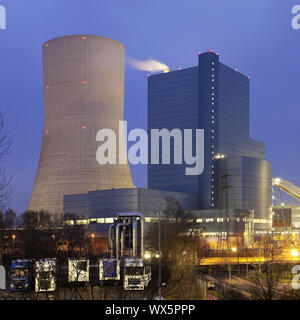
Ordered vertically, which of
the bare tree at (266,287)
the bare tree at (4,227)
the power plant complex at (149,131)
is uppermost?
the power plant complex at (149,131)

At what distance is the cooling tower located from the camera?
4828cm

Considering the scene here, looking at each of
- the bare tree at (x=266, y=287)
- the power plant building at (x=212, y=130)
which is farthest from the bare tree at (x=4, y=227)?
the power plant building at (x=212, y=130)

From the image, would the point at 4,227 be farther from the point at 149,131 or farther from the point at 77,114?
the point at 149,131

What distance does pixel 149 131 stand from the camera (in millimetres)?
84875

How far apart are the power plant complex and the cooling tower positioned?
101mm

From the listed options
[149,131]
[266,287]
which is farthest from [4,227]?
[149,131]

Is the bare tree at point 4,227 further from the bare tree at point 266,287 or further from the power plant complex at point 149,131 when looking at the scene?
the bare tree at point 266,287

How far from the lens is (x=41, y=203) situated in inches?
2041

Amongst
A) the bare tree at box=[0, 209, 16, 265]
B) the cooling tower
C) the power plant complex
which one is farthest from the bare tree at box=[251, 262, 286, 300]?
the cooling tower

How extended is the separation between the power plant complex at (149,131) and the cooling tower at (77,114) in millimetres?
101

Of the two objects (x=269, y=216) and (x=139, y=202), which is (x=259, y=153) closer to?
(x=269, y=216)

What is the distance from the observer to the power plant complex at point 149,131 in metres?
49.1
